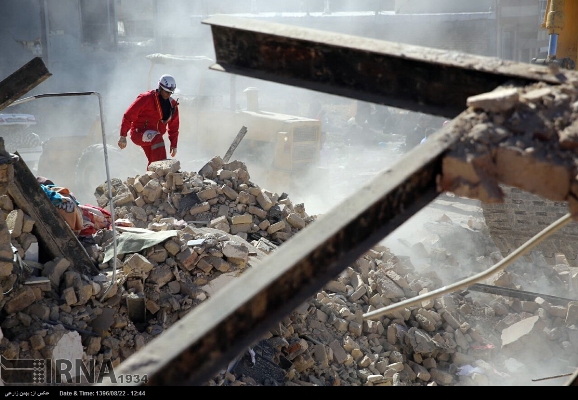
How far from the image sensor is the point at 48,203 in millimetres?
5848

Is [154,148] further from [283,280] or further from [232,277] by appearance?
[283,280]

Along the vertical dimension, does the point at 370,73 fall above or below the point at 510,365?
above

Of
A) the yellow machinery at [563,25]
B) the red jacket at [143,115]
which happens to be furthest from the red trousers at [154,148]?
the yellow machinery at [563,25]

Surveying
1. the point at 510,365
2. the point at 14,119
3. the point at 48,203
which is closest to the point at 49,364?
the point at 48,203

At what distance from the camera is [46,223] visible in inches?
230

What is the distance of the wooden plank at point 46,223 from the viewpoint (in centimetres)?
571

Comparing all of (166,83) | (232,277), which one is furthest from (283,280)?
(166,83)

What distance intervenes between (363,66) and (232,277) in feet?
14.0

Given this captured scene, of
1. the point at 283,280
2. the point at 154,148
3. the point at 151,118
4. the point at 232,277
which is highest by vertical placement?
the point at 283,280

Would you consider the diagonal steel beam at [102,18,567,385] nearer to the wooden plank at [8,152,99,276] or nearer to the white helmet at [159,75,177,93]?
the wooden plank at [8,152,99,276]

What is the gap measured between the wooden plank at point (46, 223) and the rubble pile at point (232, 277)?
98 millimetres

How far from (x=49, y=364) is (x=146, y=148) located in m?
4.50

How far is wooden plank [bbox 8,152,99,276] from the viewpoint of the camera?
571cm

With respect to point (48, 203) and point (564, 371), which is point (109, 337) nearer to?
point (48, 203)
